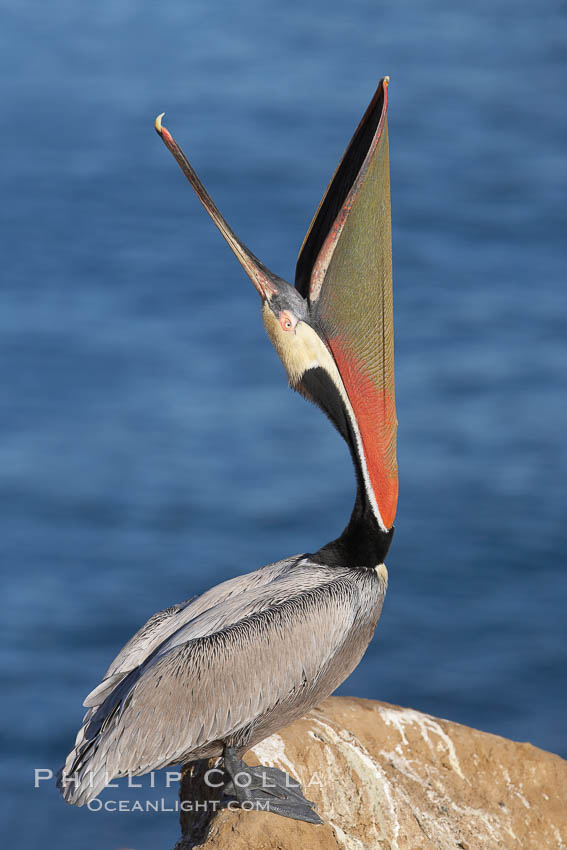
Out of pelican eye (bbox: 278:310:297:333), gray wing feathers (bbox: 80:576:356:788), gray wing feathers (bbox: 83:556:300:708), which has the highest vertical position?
pelican eye (bbox: 278:310:297:333)

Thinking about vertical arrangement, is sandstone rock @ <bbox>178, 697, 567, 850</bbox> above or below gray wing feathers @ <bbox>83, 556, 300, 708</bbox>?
below

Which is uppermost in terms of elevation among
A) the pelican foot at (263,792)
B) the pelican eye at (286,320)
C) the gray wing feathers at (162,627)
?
the pelican eye at (286,320)

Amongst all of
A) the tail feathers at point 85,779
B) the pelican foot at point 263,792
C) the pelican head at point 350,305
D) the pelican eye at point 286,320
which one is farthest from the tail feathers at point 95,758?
the pelican eye at point 286,320

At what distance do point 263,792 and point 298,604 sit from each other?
0.73 metres

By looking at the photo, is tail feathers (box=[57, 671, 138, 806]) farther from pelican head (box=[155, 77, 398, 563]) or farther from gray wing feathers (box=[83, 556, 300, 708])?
pelican head (box=[155, 77, 398, 563])

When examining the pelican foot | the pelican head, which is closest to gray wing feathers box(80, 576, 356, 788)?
the pelican foot

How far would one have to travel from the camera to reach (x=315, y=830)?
473 centimetres

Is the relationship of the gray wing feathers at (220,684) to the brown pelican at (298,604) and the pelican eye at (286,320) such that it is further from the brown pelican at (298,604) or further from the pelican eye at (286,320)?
the pelican eye at (286,320)

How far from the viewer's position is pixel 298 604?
470cm

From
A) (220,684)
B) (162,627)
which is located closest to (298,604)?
(220,684)

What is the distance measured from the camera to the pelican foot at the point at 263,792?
4684 millimetres

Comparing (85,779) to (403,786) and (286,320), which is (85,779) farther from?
(286,320)

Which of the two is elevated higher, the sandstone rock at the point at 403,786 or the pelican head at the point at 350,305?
the pelican head at the point at 350,305

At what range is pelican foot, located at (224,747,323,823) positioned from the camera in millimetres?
4684
